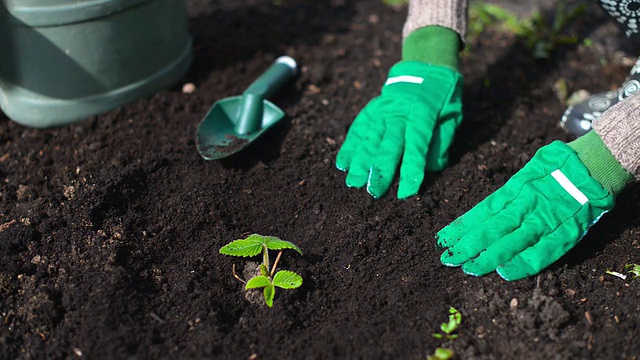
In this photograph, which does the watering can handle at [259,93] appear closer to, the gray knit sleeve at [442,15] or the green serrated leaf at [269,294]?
the gray knit sleeve at [442,15]

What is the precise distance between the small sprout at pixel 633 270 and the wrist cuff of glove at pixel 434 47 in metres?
0.94

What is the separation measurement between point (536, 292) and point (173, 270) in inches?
43.8

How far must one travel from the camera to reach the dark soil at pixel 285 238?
6.00 ft

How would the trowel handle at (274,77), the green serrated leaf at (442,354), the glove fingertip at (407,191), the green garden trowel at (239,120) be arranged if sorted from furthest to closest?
the trowel handle at (274,77), the green garden trowel at (239,120), the glove fingertip at (407,191), the green serrated leaf at (442,354)

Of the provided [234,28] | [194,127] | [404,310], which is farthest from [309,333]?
[234,28]

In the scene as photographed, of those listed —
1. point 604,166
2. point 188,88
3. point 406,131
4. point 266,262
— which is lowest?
point 188,88

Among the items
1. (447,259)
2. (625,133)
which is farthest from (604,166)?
(447,259)

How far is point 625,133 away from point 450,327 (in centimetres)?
82

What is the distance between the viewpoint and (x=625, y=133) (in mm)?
1991

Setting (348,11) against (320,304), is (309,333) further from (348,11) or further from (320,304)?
(348,11)

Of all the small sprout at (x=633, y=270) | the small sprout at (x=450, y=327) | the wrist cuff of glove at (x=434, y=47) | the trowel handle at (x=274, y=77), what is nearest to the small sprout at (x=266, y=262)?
the small sprout at (x=450, y=327)

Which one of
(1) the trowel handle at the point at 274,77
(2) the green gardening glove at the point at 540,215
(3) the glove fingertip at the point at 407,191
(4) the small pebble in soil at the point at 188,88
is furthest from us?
(4) the small pebble in soil at the point at 188,88

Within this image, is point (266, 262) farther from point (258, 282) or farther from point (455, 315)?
point (455, 315)

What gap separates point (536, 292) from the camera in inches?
75.6
